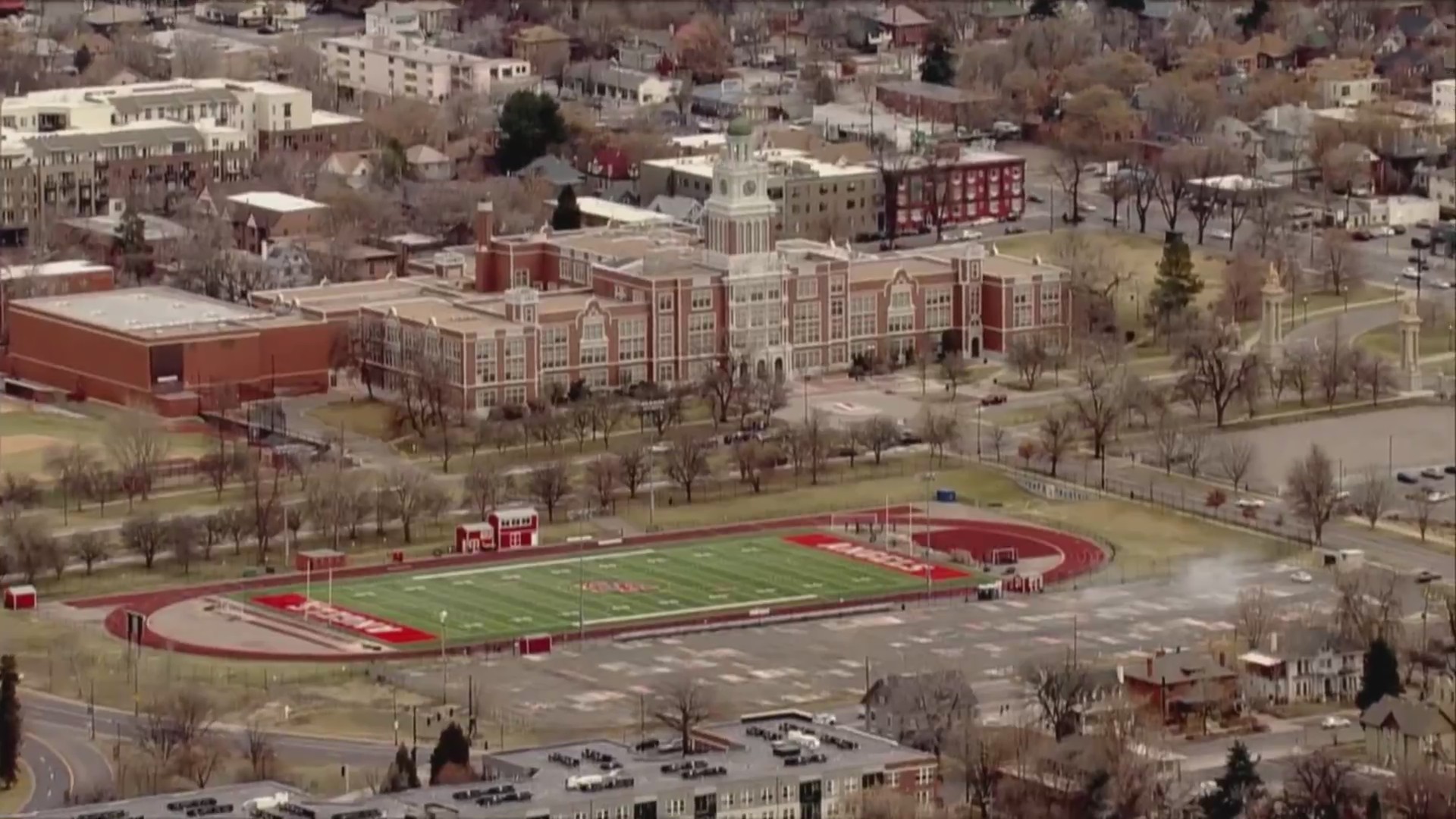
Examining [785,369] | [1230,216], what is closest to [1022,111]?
[1230,216]

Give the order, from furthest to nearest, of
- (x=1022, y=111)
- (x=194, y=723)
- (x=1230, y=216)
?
(x=1022, y=111)
(x=1230, y=216)
(x=194, y=723)

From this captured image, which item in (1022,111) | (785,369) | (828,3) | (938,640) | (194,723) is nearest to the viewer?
(194,723)

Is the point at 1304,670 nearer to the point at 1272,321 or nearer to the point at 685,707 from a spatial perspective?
the point at 685,707

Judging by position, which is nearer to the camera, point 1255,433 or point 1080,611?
point 1080,611

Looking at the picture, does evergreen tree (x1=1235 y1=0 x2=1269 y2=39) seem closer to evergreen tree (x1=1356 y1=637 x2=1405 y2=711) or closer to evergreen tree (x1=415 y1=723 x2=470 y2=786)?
evergreen tree (x1=1356 y1=637 x2=1405 y2=711)

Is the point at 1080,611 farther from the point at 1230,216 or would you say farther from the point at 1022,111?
the point at 1022,111

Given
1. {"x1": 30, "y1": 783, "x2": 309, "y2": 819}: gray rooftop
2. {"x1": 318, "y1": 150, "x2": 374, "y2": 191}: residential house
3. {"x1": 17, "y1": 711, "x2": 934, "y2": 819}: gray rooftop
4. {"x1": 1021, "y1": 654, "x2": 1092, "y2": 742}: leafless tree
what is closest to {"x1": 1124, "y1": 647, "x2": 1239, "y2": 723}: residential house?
{"x1": 1021, "y1": 654, "x2": 1092, "y2": 742}: leafless tree

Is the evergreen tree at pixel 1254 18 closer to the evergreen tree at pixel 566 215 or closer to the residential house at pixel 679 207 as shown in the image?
the residential house at pixel 679 207
